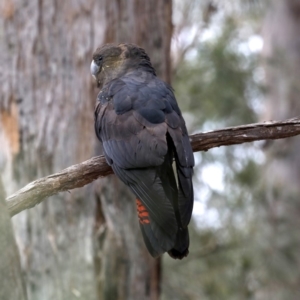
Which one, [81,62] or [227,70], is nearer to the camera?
[81,62]

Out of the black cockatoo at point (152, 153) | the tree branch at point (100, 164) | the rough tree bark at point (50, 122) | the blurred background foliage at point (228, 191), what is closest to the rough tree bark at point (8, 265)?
the tree branch at point (100, 164)

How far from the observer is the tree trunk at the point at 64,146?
5.12 metres

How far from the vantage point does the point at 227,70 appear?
841cm

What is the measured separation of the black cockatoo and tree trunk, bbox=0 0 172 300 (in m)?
1.21

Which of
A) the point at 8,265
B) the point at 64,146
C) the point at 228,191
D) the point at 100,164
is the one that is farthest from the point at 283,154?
the point at 8,265

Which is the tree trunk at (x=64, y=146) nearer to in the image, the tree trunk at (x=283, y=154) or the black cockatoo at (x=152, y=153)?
the black cockatoo at (x=152, y=153)

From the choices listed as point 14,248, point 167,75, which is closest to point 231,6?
point 167,75

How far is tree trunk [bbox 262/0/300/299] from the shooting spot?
27.4 ft

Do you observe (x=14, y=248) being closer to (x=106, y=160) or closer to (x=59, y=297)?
(x=106, y=160)

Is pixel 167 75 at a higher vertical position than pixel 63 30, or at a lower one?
lower

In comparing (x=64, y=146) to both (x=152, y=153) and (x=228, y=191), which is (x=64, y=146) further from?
(x=228, y=191)

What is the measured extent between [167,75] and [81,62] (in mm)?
837

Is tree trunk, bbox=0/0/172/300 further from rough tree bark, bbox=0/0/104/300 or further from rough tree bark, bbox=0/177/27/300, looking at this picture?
rough tree bark, bbox=0/177/27/300

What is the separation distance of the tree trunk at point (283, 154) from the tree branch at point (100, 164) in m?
4.83
